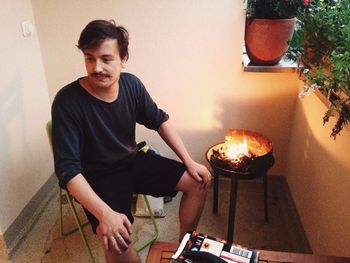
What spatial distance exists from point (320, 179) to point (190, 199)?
65cm

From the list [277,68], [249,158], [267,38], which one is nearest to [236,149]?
[249,158]

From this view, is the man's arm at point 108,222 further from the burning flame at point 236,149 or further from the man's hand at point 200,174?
the burning flame at point 236,149

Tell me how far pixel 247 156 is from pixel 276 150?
0.54 meters

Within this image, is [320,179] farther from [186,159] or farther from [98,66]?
[98,66]

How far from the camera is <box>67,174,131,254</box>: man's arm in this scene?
1.11m

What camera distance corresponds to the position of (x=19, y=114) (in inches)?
71.8

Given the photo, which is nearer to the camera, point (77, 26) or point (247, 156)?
point (247, 156)

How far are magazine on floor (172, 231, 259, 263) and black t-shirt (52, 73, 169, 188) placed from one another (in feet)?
1.70

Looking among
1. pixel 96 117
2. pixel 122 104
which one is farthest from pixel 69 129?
pixel 122 104

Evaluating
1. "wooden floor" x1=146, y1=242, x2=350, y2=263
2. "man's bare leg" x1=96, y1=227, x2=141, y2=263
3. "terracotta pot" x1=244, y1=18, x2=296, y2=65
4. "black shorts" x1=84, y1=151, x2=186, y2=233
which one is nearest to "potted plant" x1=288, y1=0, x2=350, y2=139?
"terracotta pot" x1=244, y1=18, x2=296, y2=65

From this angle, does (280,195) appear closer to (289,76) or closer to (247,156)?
(247,156)

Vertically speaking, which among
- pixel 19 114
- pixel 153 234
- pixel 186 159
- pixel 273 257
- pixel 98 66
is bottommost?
pixel 153 234

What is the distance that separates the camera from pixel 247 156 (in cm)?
169

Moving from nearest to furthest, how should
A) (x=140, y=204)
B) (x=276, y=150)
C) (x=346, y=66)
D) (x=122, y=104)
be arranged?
(x=346, y=66) → (x=122, y=104) → (x=140, y=204) → (x=276, y=150)
